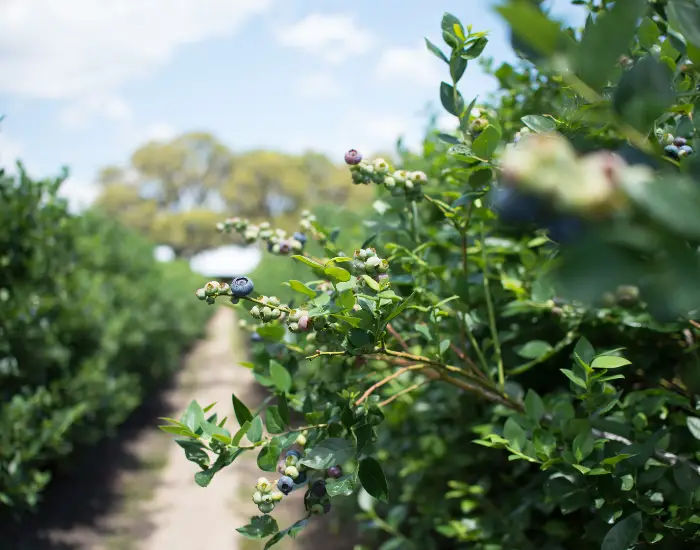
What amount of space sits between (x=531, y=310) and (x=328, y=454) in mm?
876

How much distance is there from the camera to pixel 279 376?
142 cm

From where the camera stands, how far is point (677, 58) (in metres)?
1.32

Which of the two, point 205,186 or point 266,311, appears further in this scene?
point 205,186

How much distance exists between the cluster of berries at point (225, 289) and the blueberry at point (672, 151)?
2.47 feet

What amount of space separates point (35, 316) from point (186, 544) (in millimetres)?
2172

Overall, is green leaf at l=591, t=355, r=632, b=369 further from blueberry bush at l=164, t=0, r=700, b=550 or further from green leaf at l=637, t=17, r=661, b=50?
green leaf at l=637, t=17, r=661, b=50

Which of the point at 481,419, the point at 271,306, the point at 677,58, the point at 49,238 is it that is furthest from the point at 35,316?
the point at 677,58

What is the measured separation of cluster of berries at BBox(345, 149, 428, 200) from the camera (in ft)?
4.51

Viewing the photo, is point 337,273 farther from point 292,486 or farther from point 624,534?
point 624,534

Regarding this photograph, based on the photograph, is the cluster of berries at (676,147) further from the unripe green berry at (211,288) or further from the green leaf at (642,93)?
the unripe green berry at (211,288)

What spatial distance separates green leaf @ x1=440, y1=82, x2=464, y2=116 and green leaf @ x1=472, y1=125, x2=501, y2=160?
0.22 meters

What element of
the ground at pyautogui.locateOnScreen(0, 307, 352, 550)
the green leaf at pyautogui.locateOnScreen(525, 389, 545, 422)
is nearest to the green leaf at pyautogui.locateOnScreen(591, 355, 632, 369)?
the green leaf at pyautogui.locateOnScreen(525, 389, 545, 422)

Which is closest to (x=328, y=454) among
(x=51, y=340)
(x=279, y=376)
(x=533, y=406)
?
(x=279, y=376)

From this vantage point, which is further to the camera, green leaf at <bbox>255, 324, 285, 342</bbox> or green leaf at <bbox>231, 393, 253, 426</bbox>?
green leaf at <bbox>255, 324, 285, 342</bbox>
